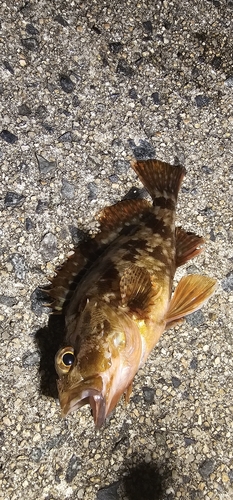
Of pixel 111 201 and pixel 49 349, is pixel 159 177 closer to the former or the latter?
pixel 111 201

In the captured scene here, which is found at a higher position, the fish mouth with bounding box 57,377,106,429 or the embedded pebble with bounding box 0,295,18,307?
the embedded pebble with bounding box 0,295,18,307

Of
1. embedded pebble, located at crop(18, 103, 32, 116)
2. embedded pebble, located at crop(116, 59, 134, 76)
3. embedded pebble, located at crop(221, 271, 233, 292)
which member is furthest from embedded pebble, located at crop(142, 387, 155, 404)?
embedded pebble, located at crop(116, 59, 134, 76)

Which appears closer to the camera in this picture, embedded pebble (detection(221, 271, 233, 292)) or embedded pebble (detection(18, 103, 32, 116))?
embedded pebble (detection(221, 271, 233, 292))

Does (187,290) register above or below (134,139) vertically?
below

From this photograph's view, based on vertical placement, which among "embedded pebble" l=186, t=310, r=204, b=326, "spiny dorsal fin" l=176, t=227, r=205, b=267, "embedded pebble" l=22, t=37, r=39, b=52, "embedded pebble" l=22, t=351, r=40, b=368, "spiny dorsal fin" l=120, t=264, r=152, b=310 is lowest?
"embedded pebble" l=22, t=351, r=40, b=368

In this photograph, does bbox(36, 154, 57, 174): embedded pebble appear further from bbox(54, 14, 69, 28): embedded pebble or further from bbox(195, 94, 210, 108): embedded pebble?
bbox(195, 94, 210, 108): embedded pebble

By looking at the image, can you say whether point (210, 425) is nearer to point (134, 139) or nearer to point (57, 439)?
point (57, 439)

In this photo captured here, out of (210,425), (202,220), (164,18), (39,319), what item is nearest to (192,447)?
(210,425)
